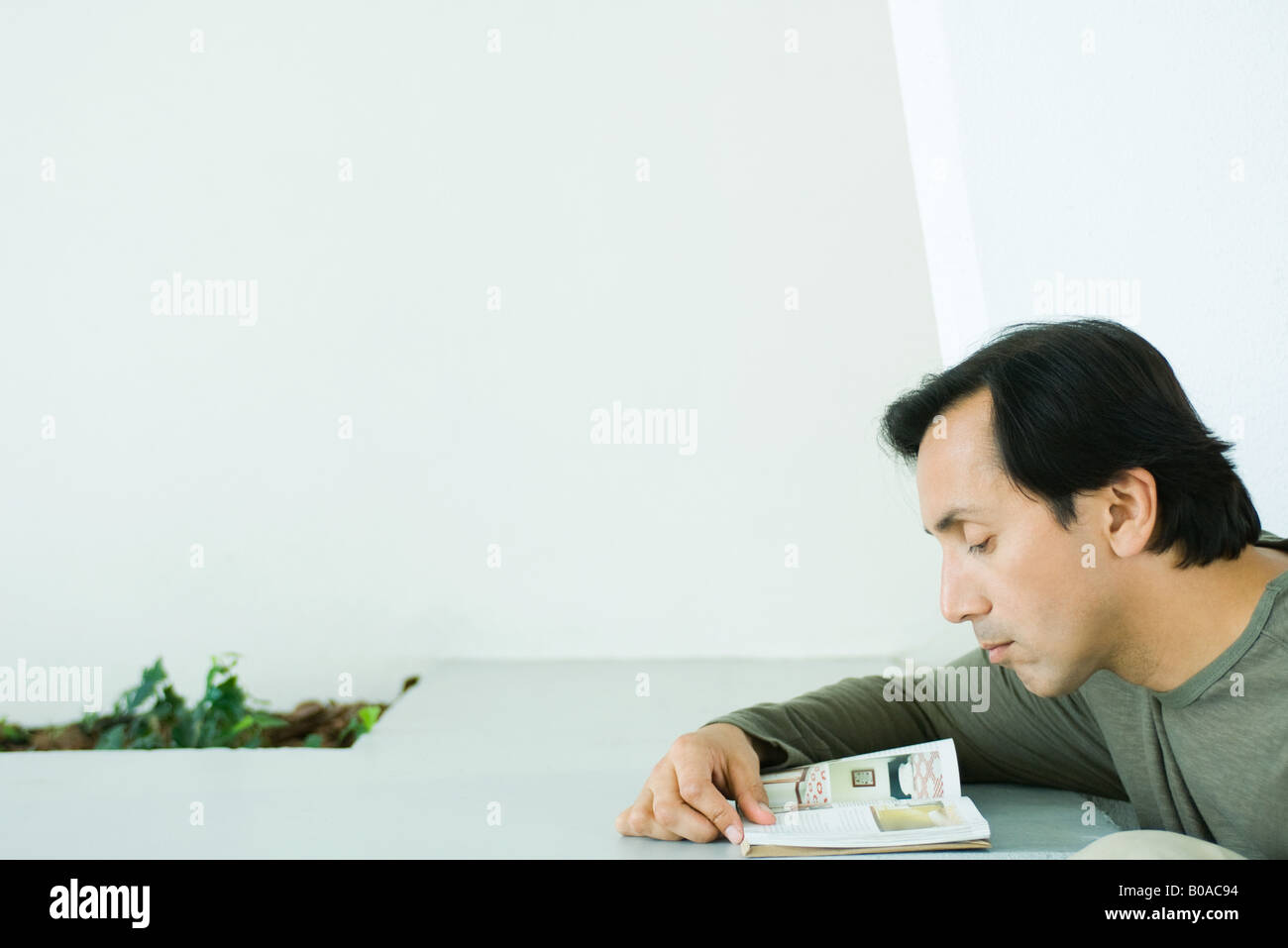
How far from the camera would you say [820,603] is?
327cm

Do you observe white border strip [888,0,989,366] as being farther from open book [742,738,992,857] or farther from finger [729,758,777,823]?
finger [729,758,777,823]

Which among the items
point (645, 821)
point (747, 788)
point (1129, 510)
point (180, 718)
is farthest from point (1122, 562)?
point (180, 718)

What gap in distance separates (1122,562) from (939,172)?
1552 millimetres

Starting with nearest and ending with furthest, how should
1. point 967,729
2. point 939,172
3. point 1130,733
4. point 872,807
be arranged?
point 1130,733 → point 872,807 → point 967,729 → point 939,172

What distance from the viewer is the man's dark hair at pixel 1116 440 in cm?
132

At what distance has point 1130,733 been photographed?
56.4 inches

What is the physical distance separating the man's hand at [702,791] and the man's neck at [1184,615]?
52 cm

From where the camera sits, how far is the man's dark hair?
1321 millimetres

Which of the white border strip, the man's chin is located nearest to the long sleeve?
the man's chin

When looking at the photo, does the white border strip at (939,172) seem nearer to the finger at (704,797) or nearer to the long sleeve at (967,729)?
the long sleeve at (967,729)

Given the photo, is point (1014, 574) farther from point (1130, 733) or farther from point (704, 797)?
point (704, 797)

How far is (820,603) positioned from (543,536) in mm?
881

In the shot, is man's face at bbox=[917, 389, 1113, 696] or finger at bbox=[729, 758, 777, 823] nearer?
man's face at bbox=[917, 389, 1113, 696]

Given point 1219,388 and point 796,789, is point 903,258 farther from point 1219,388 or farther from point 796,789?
point 796,789
